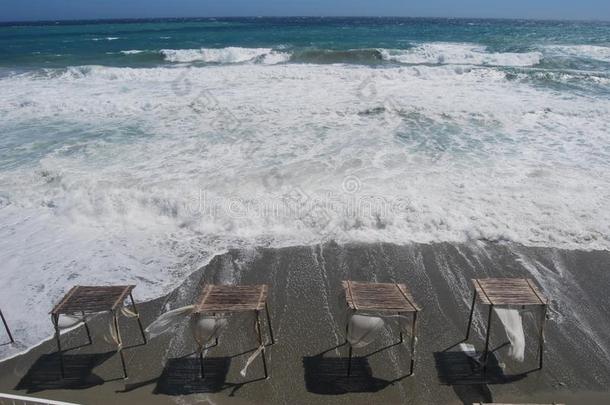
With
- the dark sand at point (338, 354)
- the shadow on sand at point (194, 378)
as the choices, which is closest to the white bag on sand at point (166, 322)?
the dark sand at point (338, 354)

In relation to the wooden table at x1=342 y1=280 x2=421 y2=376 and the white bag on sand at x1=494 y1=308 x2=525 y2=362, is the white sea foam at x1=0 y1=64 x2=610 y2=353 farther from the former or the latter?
the white bag on sand at x1=494 y1=308 x2=525 y2=362

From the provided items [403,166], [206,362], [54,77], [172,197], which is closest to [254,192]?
[172,197]

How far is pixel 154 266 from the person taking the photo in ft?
27.8

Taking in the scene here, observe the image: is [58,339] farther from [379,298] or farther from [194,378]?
[379,298]

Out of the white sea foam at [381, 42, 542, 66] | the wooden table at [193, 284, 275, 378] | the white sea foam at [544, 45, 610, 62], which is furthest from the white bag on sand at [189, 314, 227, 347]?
the white sea foam at [544, 45, 610, 62]

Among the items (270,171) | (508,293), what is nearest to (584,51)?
(270,171)

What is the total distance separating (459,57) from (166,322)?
37.0 meters

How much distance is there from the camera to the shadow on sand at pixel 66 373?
228 inches

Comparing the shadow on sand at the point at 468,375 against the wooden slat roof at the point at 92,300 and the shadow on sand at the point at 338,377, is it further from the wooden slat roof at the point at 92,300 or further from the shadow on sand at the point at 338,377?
the wooden slat roof at the point at 92,300

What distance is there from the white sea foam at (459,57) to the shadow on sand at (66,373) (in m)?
34.0

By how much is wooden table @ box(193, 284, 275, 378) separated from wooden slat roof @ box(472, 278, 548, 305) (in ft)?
9.98

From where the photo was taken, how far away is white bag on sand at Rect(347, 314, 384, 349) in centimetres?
576

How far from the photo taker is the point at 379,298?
5.95m

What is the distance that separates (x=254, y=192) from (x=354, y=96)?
12.1 m
